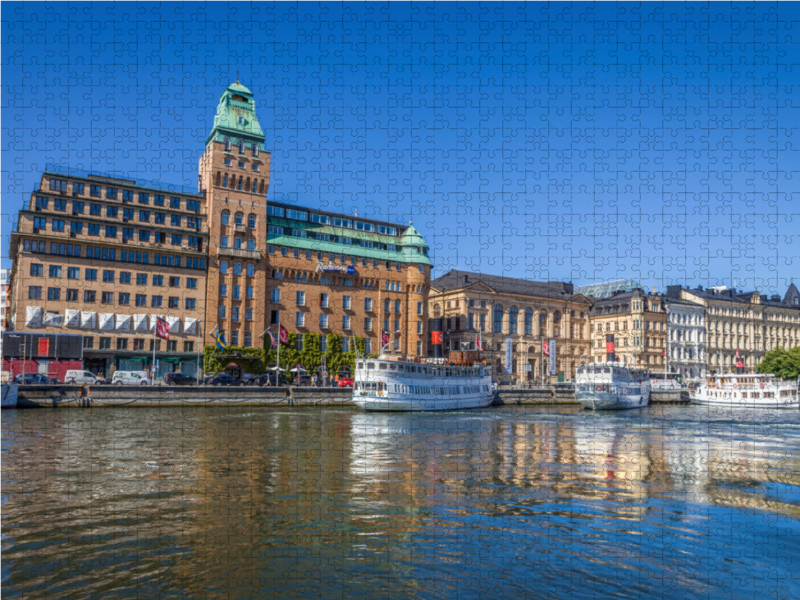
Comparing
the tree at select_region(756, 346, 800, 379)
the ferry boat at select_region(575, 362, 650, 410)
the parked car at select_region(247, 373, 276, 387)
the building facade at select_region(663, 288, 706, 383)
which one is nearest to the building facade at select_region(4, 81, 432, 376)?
the parked car at select_region(247, 373, 276, 387)

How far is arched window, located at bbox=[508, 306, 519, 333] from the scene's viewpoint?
132m

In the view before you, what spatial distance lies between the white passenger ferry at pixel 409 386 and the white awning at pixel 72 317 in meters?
35.7

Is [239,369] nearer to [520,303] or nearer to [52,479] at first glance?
[520,303]

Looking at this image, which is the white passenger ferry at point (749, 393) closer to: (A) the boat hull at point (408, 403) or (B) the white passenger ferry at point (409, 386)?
(B) the white passenger ferry at point (409, 386)

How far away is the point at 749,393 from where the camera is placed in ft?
331

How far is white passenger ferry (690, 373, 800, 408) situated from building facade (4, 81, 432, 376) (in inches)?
1784

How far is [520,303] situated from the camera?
135250 millimetres

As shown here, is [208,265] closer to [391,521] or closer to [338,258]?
[338,258]

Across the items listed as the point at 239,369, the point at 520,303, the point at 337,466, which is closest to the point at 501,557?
the point at 337,466

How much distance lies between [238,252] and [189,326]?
42.5 ft

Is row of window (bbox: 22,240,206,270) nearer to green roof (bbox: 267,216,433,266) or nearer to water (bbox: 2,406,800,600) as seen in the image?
green roof (bbox: 267,216,433,266)

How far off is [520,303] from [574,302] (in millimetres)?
11599

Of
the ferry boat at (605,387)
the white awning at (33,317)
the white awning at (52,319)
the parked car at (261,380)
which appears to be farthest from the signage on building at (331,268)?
the white awning at (33,317)

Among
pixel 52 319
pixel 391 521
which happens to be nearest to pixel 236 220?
pixel 52 319
